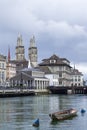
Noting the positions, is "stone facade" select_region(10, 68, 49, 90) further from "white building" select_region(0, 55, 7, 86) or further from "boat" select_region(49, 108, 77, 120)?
"boat" select_region(49, 108, 77, 120)

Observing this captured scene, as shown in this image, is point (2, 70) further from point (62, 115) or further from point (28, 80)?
point (62, 115)

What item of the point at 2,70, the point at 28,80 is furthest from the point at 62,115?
the point at 28,80

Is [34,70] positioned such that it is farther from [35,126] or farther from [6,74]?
[35,126]

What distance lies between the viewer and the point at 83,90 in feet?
633

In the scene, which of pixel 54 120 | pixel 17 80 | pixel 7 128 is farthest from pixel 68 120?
pixel 17 80

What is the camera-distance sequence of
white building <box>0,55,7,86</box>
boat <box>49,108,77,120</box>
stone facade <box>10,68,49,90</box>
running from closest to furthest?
boat <box>49,108,77,120</box> < white building <box>0,55,7,86</box> < stone facade <box>10,68,49,90</box>

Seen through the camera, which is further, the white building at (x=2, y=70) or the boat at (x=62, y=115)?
the white building at (x=2, y=70)

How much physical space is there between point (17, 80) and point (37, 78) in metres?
9.26

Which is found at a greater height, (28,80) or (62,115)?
(28,80)

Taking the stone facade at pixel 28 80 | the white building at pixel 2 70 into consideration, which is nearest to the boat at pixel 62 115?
the stone facade at pixel 28 80

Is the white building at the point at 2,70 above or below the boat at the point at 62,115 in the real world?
above

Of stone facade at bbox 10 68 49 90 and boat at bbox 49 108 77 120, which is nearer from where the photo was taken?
boat at bbox 49 108 77 120

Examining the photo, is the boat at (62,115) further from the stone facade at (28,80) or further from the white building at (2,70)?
the white building at (2,70)

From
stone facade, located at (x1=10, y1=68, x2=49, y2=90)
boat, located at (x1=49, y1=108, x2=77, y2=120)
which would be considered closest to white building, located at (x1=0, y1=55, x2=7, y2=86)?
stone facade, located at (x1=10, y1=68, x2=49, y2=90)
